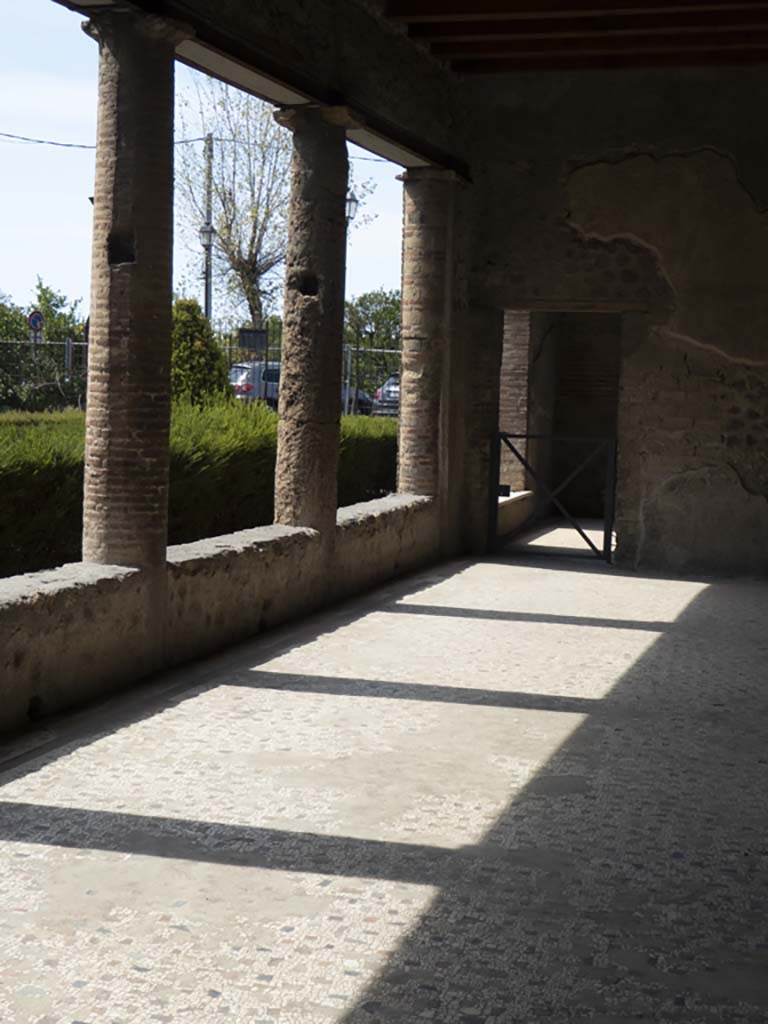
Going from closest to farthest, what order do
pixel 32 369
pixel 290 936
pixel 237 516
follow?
pixel 290 936
pixel 237 516
pixel 32 369

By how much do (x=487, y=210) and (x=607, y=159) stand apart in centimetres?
105

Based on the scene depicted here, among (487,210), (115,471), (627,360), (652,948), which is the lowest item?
→ (652,948)

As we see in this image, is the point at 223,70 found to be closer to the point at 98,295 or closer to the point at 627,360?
the point at 98,295

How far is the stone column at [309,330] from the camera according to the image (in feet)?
27.2

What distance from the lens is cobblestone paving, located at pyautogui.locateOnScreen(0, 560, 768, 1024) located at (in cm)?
308

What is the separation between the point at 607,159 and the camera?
10.7 metres

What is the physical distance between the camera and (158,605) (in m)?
6.31

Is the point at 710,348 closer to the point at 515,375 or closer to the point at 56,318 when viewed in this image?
the point at 515,375

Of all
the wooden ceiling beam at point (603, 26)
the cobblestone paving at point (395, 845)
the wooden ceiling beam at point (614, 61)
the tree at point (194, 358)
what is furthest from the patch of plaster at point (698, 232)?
the tree at point (194, 358)

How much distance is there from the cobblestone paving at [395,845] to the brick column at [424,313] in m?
3.87

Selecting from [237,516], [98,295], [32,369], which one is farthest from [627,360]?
[32,369]

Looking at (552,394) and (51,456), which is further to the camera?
(552,394)

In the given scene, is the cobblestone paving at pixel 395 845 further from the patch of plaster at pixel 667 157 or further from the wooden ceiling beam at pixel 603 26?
the patch of plaster at pixel 667 157

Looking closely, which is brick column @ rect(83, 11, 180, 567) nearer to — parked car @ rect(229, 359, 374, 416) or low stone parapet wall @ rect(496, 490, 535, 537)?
low stone parapet wall @ rect(496, 490, 535, 537)
